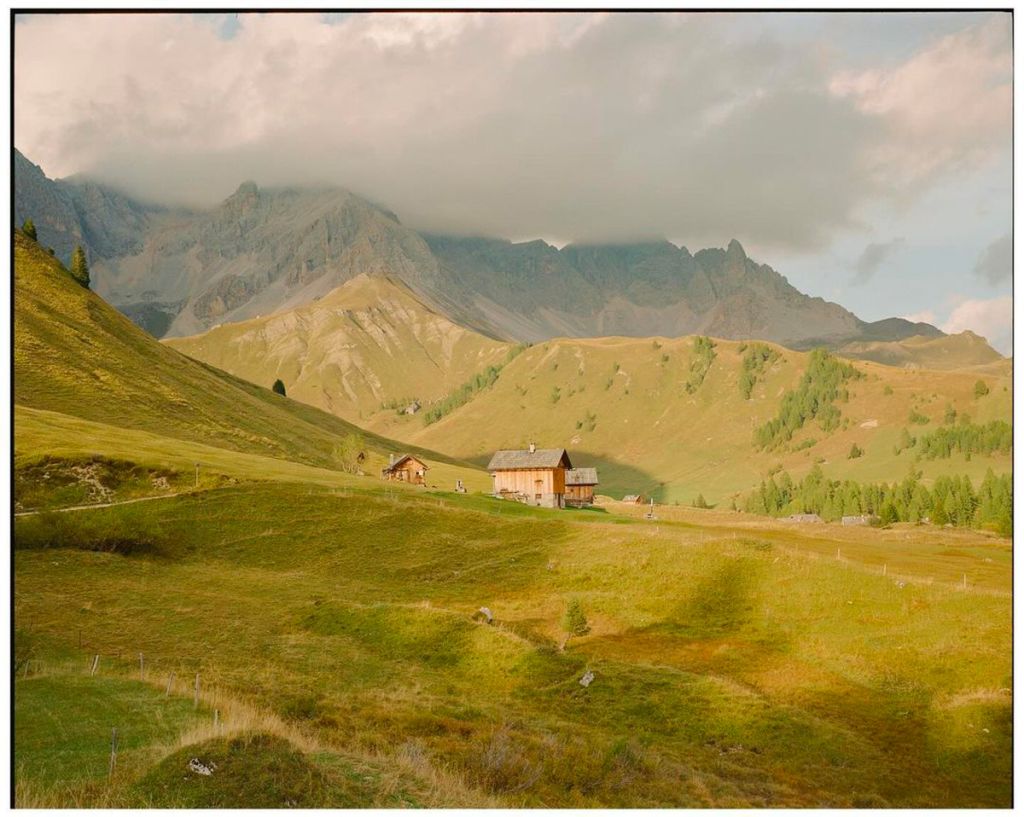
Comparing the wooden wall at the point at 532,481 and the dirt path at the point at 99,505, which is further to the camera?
the wooden wall at the point at 532,481

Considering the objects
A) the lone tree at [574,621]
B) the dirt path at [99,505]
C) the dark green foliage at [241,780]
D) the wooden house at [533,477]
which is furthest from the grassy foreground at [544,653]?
the wooden house at [533,477]

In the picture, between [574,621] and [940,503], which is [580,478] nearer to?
[940,503]

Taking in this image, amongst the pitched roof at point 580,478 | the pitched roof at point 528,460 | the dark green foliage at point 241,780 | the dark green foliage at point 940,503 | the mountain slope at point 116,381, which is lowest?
the dark green foliage at point 940,503

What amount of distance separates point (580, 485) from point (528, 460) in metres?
27.4

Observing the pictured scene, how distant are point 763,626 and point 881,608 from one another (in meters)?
8.03

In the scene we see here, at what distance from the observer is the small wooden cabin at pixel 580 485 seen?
144375 millimetres

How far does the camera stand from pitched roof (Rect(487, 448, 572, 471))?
120m

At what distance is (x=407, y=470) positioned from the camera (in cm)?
14738

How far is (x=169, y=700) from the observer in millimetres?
26641

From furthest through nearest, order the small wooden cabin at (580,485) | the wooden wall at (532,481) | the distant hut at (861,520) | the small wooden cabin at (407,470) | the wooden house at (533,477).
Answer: the distant hut at (861,520)
the small wooden cabin at (407,470)
the small wooden cabin at (580,485)
the wooden wall at (532,481)
the wooden house at (533,477)

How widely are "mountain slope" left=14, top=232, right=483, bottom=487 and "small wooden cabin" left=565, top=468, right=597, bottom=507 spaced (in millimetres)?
47628

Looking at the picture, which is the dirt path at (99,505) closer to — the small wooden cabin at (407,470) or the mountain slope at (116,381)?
the mountain slope at (116,381)

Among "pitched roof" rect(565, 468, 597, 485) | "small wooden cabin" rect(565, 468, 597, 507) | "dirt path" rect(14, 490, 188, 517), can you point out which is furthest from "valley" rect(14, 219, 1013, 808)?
"pitched roof" rect(565, 468, 597, 485)

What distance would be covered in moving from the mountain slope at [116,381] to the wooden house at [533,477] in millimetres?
36114
